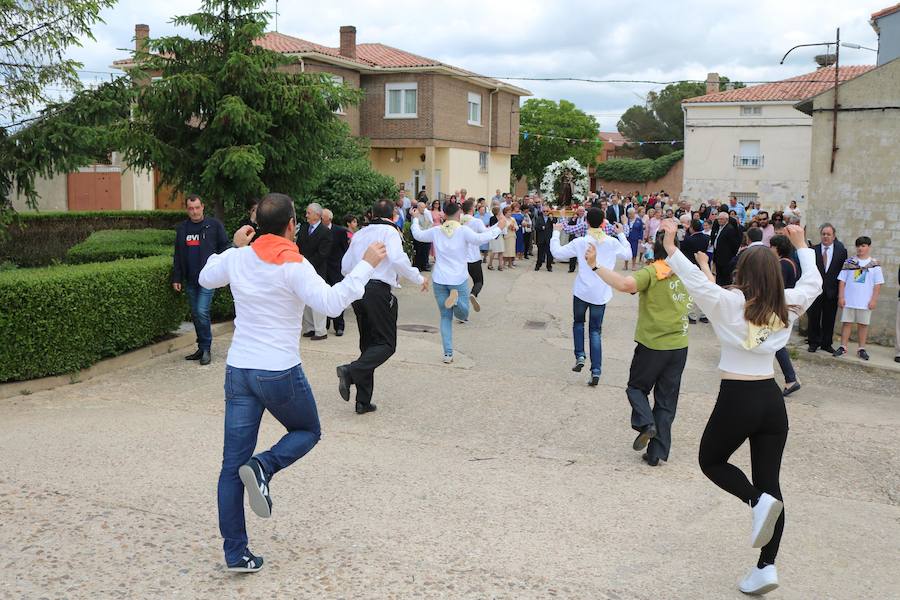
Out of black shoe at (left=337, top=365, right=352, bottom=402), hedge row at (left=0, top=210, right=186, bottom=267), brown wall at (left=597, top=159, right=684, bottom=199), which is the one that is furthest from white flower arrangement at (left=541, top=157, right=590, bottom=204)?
black shoe at (left=337, top=365, right=352, bottom=402)

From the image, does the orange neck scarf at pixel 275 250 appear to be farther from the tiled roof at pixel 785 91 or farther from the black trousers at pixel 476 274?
the tiled roof at pixel 785 91

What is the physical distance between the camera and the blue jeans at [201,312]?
968 centimetres

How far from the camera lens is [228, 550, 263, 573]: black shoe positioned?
4355 millimetres

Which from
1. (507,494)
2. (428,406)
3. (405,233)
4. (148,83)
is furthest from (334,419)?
(405,233)

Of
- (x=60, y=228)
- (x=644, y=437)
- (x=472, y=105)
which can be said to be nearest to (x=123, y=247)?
(x=644, y=437)

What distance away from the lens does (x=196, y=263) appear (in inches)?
383

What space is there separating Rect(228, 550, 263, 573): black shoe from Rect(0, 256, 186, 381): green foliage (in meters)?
4.80

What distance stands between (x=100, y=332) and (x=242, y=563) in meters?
5.35

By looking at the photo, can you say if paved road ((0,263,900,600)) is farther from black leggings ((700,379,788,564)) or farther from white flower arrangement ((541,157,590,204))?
white flower arrangement ((541,157,590,204))

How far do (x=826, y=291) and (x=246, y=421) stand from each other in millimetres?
10011

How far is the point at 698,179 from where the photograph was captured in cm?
4878

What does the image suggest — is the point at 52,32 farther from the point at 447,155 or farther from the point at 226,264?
the point at 447,155

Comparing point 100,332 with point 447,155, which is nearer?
point 100,332

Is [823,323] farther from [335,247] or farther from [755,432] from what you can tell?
[755,432]
